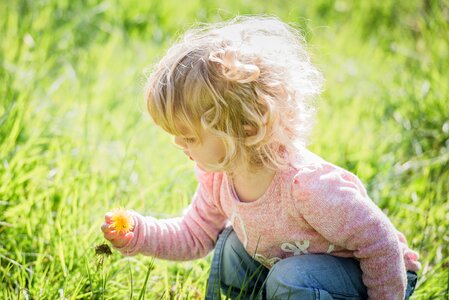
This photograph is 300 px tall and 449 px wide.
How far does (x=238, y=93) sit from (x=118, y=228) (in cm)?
46

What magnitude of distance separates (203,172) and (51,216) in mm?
542

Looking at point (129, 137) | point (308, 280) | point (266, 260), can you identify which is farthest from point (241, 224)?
point (129, 137)

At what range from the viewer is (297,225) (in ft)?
5.53

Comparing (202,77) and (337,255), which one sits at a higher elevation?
(202,77)

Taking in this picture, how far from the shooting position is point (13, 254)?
6.27ft

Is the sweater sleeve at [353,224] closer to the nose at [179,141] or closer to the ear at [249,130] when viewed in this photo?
the ear at [249,130]

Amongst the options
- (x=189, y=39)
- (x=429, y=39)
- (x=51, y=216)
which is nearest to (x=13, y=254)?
(x=51, y=216)

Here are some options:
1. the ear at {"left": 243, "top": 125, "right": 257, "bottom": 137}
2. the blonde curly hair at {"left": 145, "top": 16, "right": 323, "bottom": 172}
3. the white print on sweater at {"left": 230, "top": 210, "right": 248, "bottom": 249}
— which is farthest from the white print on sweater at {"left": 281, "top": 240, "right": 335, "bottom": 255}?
the ear at {"left": 243, "top": 125, "right": 257, "bottom": 137}

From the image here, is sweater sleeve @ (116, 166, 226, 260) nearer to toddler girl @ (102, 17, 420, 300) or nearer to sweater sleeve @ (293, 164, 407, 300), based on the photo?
toddler girl @ (102, 17, 420, 300)

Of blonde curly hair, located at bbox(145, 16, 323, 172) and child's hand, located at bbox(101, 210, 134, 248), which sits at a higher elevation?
blonde curly hair, located at bbox(145, 16, 323, 172)

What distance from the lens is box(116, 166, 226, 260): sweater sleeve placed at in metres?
1.76

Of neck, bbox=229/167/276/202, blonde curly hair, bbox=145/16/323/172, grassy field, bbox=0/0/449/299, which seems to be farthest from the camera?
grassy field, bbox=0/0/449/299

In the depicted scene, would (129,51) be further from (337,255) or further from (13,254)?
(337,255)

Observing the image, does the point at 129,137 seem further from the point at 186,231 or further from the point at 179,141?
the point at 179,141
